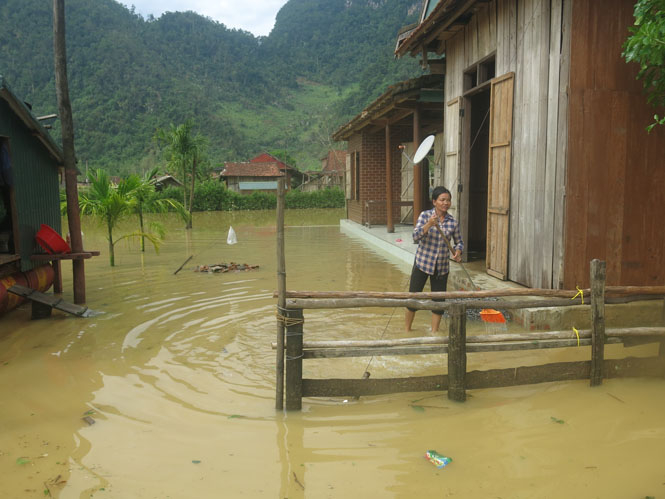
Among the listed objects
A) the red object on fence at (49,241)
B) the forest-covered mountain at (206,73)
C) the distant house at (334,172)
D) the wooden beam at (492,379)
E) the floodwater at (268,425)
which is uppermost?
the forest-covered mountain at (206,73)

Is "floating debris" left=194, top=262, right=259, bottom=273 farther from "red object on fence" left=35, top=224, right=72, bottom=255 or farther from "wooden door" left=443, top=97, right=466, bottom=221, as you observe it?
"wooden door" left=443, top=97, right=466, bottom=221

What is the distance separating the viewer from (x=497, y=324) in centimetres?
611

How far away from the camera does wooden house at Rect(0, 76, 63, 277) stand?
6762 millimetres

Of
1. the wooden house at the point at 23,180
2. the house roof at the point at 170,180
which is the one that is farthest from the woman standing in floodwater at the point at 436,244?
the house roof at the point at 170,180

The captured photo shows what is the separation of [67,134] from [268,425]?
5.46 metres

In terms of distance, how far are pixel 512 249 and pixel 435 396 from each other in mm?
3156

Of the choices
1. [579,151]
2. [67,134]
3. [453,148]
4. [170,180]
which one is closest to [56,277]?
[67,134]

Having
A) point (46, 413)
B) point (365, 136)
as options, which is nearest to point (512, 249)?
point (46, 413)

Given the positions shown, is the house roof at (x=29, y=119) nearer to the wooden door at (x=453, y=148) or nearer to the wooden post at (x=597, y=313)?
the wooden door at (x=453, y=148)

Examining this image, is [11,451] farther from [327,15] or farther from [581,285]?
[327,15]

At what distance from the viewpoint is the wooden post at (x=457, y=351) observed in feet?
13.1

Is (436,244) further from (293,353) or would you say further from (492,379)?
(293,353)

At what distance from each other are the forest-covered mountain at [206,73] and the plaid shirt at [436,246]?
161 ft

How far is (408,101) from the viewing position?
38.7 feet
